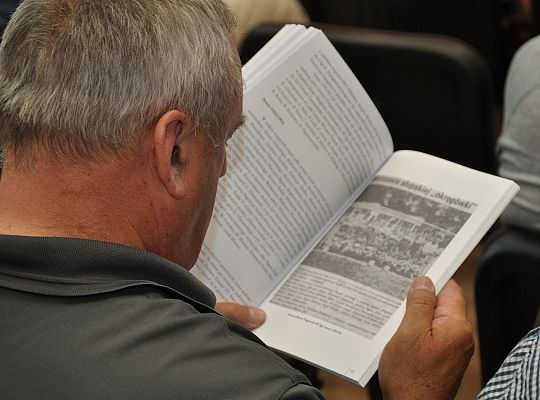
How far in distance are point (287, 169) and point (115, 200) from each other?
1.27 ft

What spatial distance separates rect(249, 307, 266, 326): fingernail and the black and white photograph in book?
3 centimetres

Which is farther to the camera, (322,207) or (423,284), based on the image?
(322,207)

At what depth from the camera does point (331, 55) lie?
1.35 metres

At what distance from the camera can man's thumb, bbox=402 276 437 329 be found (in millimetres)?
1168

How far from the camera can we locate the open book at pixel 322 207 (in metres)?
1.26

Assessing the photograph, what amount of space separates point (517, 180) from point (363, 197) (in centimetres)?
24

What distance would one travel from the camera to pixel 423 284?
3.94ft

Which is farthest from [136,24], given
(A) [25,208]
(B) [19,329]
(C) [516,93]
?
(C) [516,93]

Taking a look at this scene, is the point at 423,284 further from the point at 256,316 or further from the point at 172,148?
the point at 172,148

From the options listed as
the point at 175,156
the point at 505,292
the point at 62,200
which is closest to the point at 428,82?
the point at 505,292

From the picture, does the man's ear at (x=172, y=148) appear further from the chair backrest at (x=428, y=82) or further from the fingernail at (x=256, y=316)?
the chair backrest at (x=428, y=82)

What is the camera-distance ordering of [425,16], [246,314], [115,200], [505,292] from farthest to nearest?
[425,16] → [505,292] → [246,314] → [115,200]

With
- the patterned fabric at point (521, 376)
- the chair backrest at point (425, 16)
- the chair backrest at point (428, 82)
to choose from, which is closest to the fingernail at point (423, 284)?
the patterned fabric at point (521, 376)

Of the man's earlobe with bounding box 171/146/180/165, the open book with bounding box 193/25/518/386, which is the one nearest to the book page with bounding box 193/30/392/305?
the open book with bounding box 193/25/518/386
